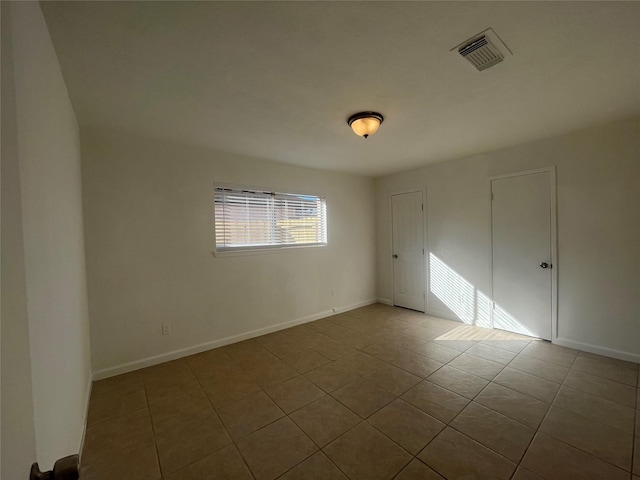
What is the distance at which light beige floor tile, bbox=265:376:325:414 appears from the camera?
2139 millimetres

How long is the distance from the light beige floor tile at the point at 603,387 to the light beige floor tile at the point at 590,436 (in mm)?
481

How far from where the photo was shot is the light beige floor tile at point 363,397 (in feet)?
6.75

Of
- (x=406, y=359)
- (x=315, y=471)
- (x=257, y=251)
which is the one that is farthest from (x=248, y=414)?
(x=257, y=251)

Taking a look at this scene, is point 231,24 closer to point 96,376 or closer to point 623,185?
point 96,376

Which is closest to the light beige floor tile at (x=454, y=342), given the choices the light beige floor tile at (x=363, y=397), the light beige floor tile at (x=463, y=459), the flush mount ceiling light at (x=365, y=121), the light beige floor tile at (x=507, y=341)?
the light beige floor tile at (x=507, y=341)

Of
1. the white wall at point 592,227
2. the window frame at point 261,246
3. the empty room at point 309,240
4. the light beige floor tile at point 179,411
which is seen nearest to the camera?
the empty room at point 309,240

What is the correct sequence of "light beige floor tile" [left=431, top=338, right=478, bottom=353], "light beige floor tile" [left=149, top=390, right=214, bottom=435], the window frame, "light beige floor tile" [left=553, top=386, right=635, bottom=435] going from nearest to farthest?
"light beige floor tile" [left=553, top=386, right=635, bottom=435] → "light beige floor tile" [left=149, top=390, right=214, bottom=435] → "light beige floor tile" [left=431, top=338, right=478, bottom=353] → the window frame

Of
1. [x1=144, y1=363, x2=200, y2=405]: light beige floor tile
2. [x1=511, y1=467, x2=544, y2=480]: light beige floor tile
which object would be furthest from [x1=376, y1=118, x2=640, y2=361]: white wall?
[x1=144, y1=363, x2=200, y2=405]: light beige floor tile

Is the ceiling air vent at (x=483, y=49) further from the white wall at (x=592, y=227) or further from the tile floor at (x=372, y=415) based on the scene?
the tile floor at (x=372, y=415)

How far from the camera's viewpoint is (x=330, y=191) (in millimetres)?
4418

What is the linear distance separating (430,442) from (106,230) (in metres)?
3.31

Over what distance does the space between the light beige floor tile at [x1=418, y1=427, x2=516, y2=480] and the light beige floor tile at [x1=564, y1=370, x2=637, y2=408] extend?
1.35m

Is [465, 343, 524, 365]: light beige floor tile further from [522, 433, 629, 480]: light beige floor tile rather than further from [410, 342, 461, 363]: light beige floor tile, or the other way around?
[522, 433, 629, 480]: light beige floor tile

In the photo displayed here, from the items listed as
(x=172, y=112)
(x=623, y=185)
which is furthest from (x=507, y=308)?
(x=172, y=112)
